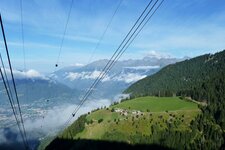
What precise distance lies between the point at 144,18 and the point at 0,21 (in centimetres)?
890

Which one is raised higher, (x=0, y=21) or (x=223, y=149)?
(x=0, y=21)

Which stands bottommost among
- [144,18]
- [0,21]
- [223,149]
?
[223,149]

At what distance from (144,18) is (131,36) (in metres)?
1.98

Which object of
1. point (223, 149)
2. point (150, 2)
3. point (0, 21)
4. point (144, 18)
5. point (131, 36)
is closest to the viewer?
point (0, 21)

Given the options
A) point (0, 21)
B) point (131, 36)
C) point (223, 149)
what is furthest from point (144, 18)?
point (223, 149)

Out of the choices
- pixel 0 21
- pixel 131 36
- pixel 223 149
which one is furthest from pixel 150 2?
pixel 223 149

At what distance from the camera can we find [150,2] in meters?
18.2

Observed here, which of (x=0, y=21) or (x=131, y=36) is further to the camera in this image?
(x=131, y=36)

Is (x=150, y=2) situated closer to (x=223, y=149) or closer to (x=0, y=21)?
(x=0, y=21)

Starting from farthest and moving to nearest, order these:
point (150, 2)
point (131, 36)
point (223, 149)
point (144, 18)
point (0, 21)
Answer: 1. point (223, 149)
2. point (131, 36)
3. point (144, 18)
4. point (150, 2)
5. point (0, 21)

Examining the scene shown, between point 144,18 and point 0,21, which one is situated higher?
point 144,18

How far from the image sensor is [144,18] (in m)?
20.3

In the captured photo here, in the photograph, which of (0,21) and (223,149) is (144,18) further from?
(223,149)

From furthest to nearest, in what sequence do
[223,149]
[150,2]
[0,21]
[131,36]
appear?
[223,149] < [131,36] < [150,2] < [0,21]
